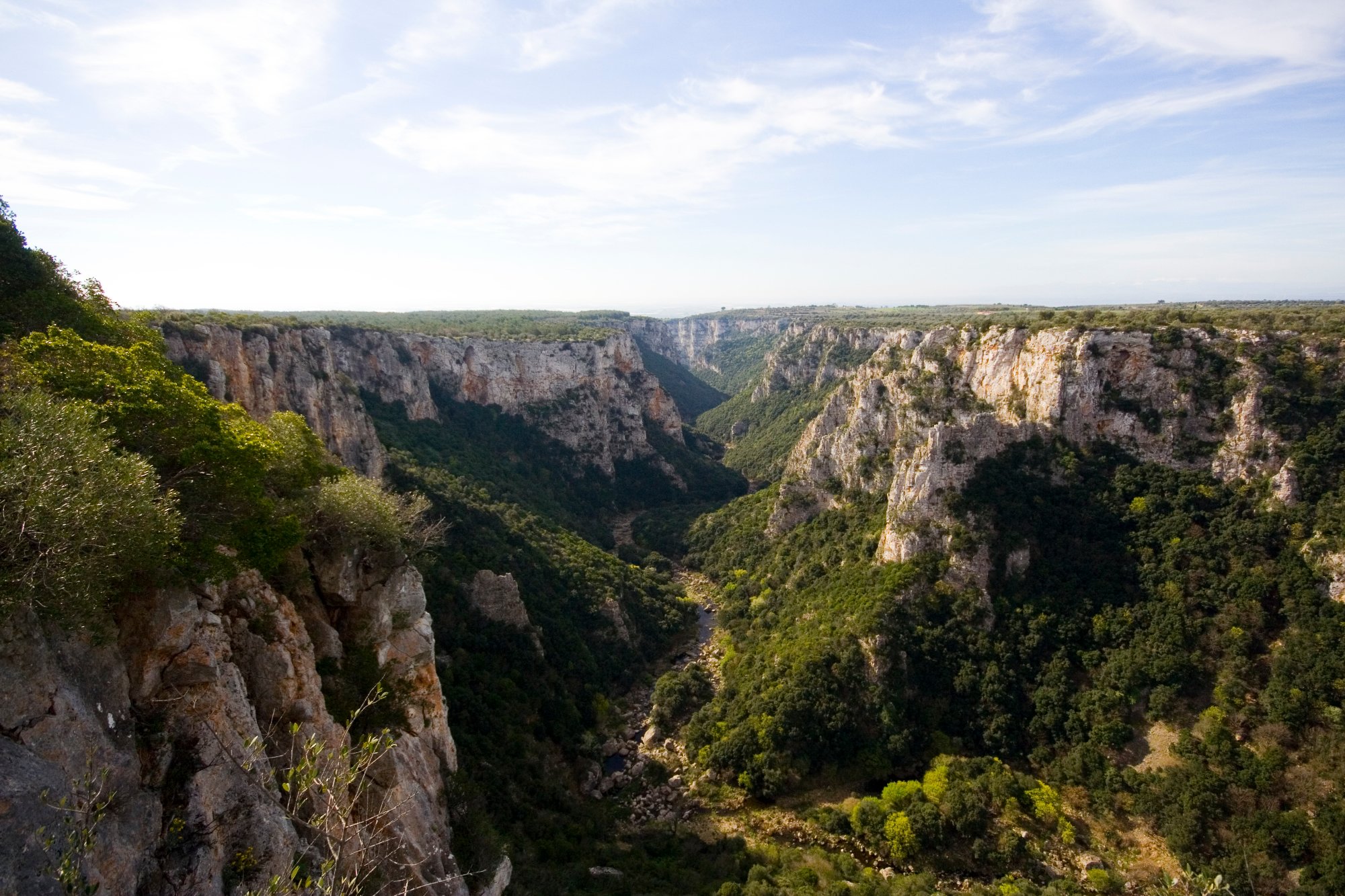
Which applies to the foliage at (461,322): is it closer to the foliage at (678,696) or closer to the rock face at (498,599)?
the rock face at (498,599)

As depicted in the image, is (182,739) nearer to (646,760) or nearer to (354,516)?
(354,516)

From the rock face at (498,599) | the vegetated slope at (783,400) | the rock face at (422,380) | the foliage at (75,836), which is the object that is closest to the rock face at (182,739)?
the foliage at (75,836)

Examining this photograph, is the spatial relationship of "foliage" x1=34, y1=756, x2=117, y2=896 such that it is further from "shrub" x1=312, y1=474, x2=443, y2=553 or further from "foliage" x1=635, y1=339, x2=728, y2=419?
"foliage" x1=635, y1=339, x2=728, y2=419

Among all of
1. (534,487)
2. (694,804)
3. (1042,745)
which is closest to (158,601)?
(694,804)

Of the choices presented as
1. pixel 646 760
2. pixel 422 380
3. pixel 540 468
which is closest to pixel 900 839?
pixel 646 760

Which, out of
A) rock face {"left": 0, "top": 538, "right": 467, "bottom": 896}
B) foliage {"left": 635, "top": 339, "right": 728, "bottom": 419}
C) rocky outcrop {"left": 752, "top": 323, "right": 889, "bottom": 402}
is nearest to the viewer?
rock face {"left": 0, "top": 538, "right": 467, "bottom": 896}

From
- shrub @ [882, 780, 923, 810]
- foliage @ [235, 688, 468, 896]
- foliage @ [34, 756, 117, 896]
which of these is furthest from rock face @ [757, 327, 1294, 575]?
foliage @ [34, 756, 117, 896]
